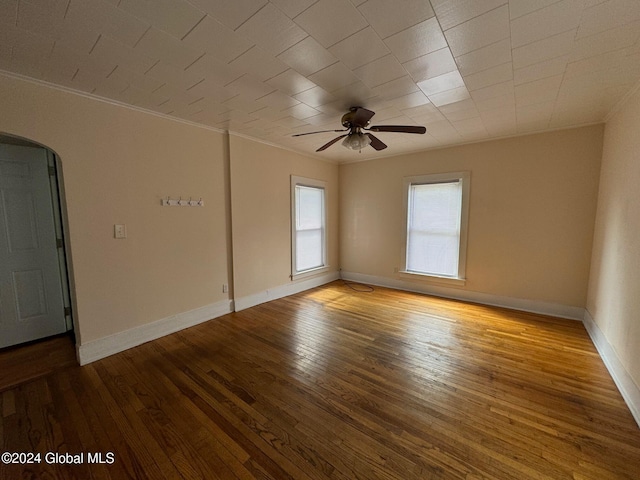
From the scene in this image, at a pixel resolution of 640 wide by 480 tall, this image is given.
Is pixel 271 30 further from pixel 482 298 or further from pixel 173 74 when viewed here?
pixel 482 298

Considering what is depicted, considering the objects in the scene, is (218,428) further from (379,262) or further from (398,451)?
(379,262)

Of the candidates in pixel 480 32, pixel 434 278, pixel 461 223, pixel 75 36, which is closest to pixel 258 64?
pixel 75 36

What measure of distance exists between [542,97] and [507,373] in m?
2.59

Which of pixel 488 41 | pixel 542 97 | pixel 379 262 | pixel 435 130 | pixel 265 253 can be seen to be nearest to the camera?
pixel 488 41

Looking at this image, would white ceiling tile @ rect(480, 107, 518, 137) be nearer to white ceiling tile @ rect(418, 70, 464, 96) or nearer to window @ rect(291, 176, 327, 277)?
white ceiling tile @ rect(418, 70, 464, 96)

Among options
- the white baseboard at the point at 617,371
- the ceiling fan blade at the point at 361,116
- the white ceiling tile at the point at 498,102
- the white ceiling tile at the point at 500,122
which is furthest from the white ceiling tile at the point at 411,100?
the white baseboard at the point at 617,371

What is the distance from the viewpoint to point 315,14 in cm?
144

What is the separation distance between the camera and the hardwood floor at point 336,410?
1414 millimetres

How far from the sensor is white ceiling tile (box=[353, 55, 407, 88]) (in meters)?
1.89

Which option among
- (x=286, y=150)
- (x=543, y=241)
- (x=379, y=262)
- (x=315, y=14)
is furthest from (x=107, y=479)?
(x=543, y=241)

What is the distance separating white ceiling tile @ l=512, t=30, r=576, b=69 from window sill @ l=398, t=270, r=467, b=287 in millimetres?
3118

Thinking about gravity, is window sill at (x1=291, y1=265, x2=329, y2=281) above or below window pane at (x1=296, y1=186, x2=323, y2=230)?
below

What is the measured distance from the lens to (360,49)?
68.5 inches

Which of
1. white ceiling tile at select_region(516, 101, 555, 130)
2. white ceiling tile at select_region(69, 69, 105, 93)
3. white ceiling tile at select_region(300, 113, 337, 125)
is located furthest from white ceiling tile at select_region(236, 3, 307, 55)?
white ceiling tile at select_region(516, 101, 555, 130)
